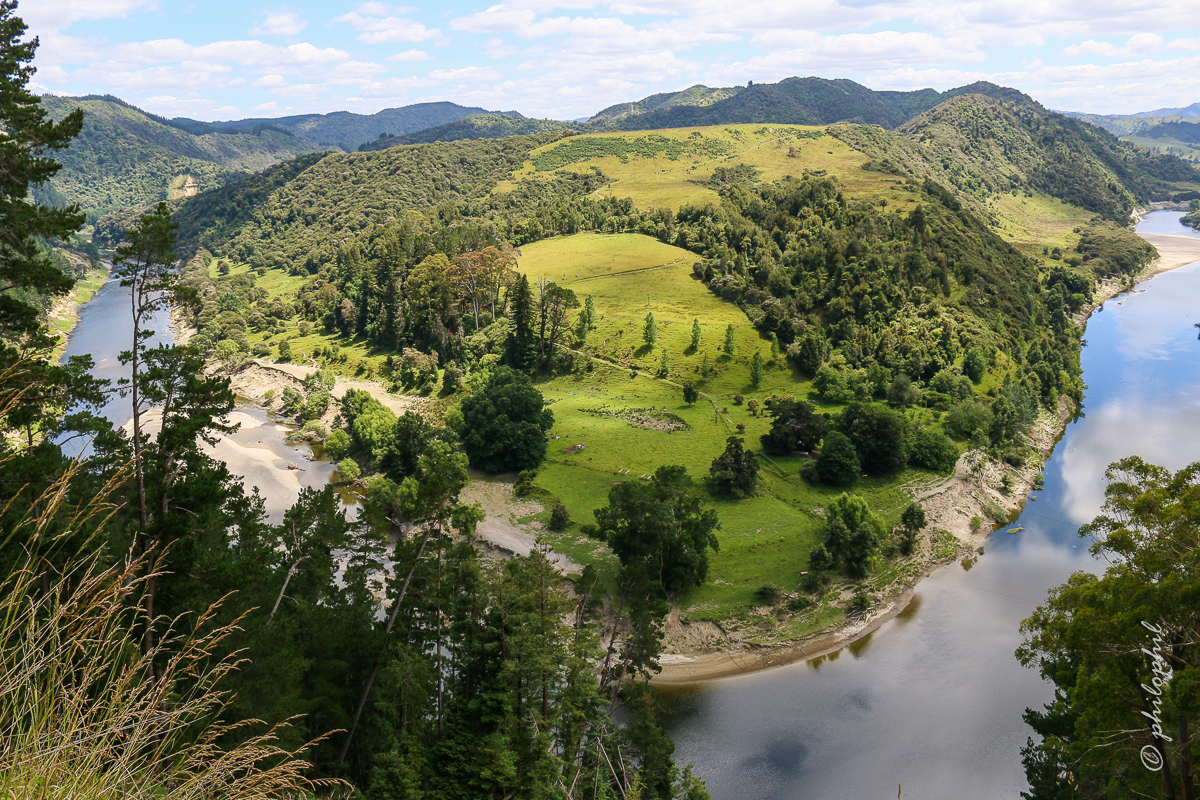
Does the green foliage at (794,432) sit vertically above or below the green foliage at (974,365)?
below

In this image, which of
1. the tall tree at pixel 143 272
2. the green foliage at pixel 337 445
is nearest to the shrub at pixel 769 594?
the tall tree at pixel 143 272

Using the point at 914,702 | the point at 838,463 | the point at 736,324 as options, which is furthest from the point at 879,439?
the point at 736,324

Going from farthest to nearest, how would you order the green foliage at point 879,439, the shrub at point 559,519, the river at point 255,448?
the river at point 255,448
the green foliage at point 879,439
the shrub at point 559,519

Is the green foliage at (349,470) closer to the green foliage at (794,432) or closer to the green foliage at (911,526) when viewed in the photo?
the green foliage at (794,432)

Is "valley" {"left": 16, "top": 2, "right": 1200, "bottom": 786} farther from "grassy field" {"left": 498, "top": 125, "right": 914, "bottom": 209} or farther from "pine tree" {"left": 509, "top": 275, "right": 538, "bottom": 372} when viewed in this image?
"grassy field" {"left": 498, "top": 125, "right": 914, "bottom": 209}

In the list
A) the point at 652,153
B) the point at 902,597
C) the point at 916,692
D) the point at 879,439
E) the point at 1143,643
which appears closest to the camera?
the point at 1143,643

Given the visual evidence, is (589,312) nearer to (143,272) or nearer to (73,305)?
(143,272)
